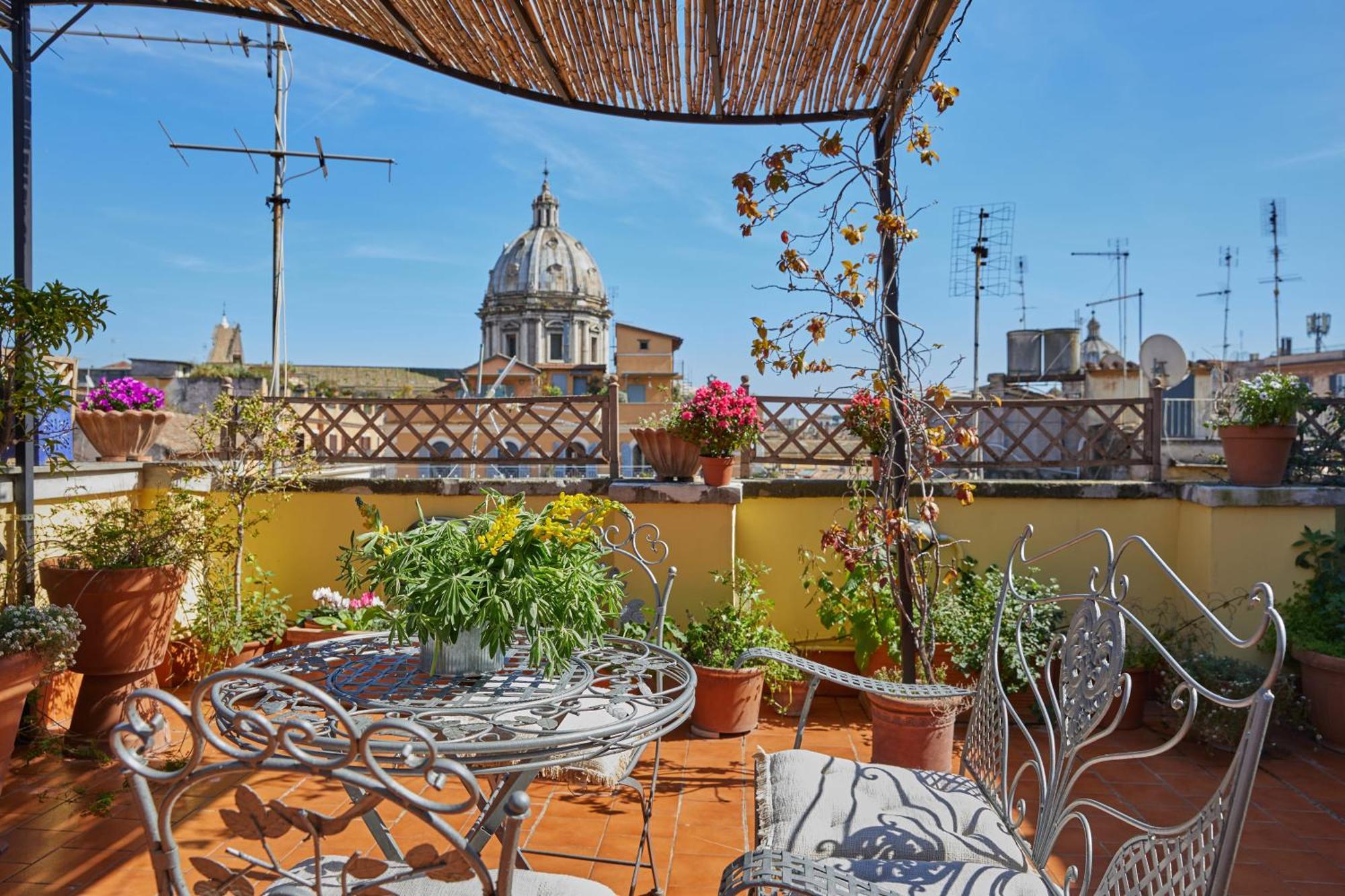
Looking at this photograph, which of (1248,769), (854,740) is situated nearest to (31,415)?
(854,740)

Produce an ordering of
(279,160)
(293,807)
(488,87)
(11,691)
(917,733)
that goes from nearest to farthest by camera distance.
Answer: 1. (293,807)
2. (11,691)
3. (917,733)
4. (488,87)
5. (279,160)

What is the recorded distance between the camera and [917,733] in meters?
2.93

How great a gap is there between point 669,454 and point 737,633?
3.46ft

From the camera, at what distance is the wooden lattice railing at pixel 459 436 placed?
16.8 ft

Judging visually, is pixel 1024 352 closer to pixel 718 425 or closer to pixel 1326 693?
pixel 1326 693

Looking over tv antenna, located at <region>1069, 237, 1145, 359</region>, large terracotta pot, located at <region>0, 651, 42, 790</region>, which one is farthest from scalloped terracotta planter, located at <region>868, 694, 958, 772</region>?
tv antenna, located at <region>1069, 237, 1145, 359</region>

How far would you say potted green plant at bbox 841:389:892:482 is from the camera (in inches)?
156

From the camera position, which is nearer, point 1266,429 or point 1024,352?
point 1266,429

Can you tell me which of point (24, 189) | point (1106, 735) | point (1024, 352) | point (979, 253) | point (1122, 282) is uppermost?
point (979, 253)

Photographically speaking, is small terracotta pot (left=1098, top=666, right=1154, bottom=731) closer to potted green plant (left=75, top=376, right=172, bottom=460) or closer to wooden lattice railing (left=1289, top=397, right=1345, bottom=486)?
wooden lattice railing (left=1289, top=397, right=1345, bottom=486)

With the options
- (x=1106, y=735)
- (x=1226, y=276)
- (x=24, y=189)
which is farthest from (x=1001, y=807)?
(x=1226, y=276)

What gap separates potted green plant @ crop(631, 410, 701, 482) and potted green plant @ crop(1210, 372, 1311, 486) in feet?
9.55

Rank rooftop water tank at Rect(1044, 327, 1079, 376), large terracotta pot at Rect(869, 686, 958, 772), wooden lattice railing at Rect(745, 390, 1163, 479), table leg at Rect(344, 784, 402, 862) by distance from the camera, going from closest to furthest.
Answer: table leg at Rect(344, 784, 402, 862) → large terracotta pot at Rect(869, 686, 958, 772) → wooden lattice railing at Rect(745, 390, 1163, 479) → rooftop water tank at Rect(1044, 327, 1079, 376)

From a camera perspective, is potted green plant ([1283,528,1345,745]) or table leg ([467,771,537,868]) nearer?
table leg ([467,771,537,868])
